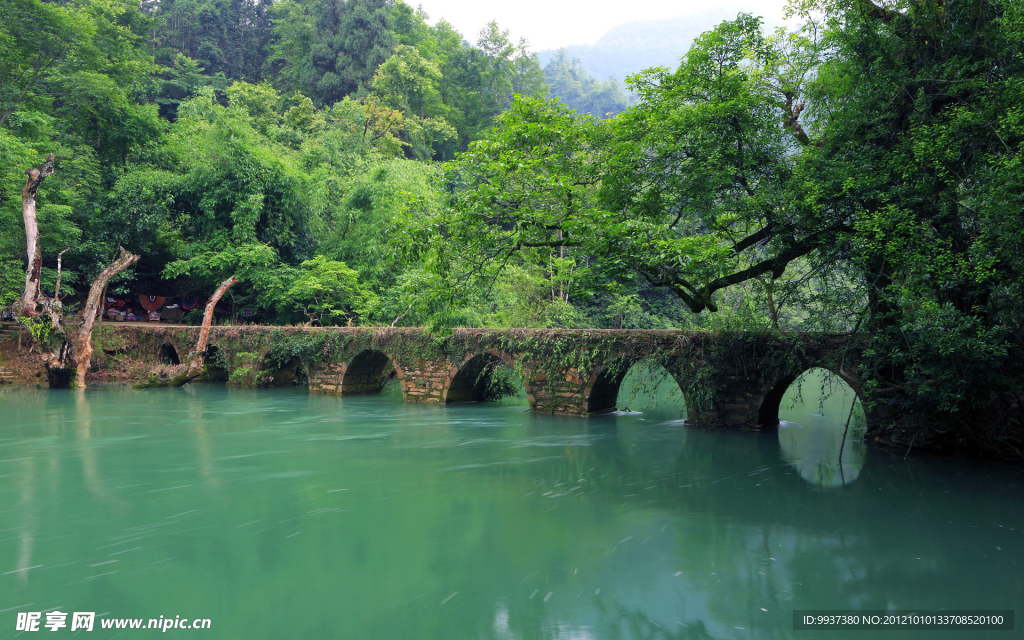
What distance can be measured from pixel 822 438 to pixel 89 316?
60.3 feet

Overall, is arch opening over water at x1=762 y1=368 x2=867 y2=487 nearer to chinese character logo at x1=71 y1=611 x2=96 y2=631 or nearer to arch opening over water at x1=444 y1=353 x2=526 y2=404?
arch opening over water at x1=444 y1=353 x2=526 y2=404

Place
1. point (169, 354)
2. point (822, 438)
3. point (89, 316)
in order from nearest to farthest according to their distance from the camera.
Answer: point (822, 438) → point (89, 316) → point (169, 354)

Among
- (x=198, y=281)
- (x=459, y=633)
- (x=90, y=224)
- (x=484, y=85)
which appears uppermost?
(x=484, y=85)

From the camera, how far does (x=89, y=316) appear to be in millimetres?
17875

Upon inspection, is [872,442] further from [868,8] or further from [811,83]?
[868,8]

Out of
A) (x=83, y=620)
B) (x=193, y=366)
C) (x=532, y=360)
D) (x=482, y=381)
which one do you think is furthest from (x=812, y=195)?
(x=193, y=366)

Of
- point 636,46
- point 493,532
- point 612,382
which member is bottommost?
point 493,532

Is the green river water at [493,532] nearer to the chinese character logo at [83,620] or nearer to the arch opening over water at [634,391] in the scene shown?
the chinese character logo at [83,620]

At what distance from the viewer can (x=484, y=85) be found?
138ft

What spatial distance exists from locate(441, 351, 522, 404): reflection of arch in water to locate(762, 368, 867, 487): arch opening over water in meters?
5.76

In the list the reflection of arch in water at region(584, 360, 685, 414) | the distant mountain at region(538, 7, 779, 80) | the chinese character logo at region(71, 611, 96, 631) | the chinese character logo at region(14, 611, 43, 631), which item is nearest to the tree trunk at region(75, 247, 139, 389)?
the reflection of arch in water at region(584, 360, 685, 414)

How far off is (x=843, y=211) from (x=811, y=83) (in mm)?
2244

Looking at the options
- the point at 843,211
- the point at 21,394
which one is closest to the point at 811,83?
the point at 843,211

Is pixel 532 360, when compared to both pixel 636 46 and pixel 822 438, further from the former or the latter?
pixel 636 46
